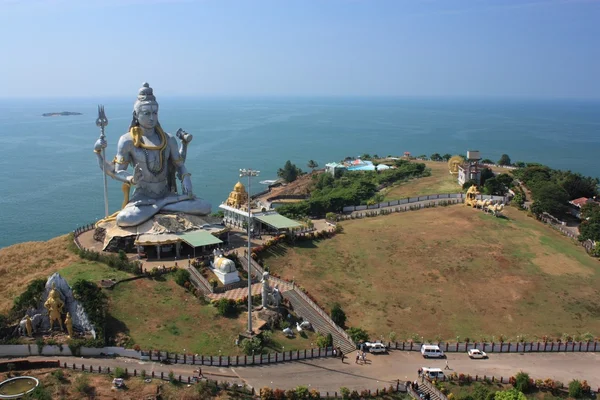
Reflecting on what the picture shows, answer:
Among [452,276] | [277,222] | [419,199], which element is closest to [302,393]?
[452,276]

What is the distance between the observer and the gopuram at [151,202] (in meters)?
35.4

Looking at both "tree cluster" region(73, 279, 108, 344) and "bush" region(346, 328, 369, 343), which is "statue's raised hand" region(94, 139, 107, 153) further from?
"bush" region(346, 328, 369, 343)

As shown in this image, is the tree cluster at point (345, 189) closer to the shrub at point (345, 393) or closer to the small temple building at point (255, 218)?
the small temple building at point (255, 218)

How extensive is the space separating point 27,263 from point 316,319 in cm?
1993

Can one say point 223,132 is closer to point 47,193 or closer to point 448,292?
point 47,193

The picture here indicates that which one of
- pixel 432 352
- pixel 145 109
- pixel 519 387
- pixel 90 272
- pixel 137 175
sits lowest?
pixel 519 387

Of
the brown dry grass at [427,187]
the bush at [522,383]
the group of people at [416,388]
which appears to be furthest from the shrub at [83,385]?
the brown dry grass at [427,187]

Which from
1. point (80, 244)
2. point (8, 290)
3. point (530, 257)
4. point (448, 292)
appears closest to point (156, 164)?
point (80, 244)

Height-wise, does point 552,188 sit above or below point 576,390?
above

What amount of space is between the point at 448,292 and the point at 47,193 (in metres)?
68.4

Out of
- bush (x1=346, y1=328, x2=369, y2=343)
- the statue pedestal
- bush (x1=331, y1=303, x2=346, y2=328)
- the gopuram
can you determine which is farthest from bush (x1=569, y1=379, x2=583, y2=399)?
the gopuram

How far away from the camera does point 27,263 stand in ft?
112

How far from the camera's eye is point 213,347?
1016 inches

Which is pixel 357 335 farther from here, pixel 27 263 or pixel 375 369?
pixel 27 263
